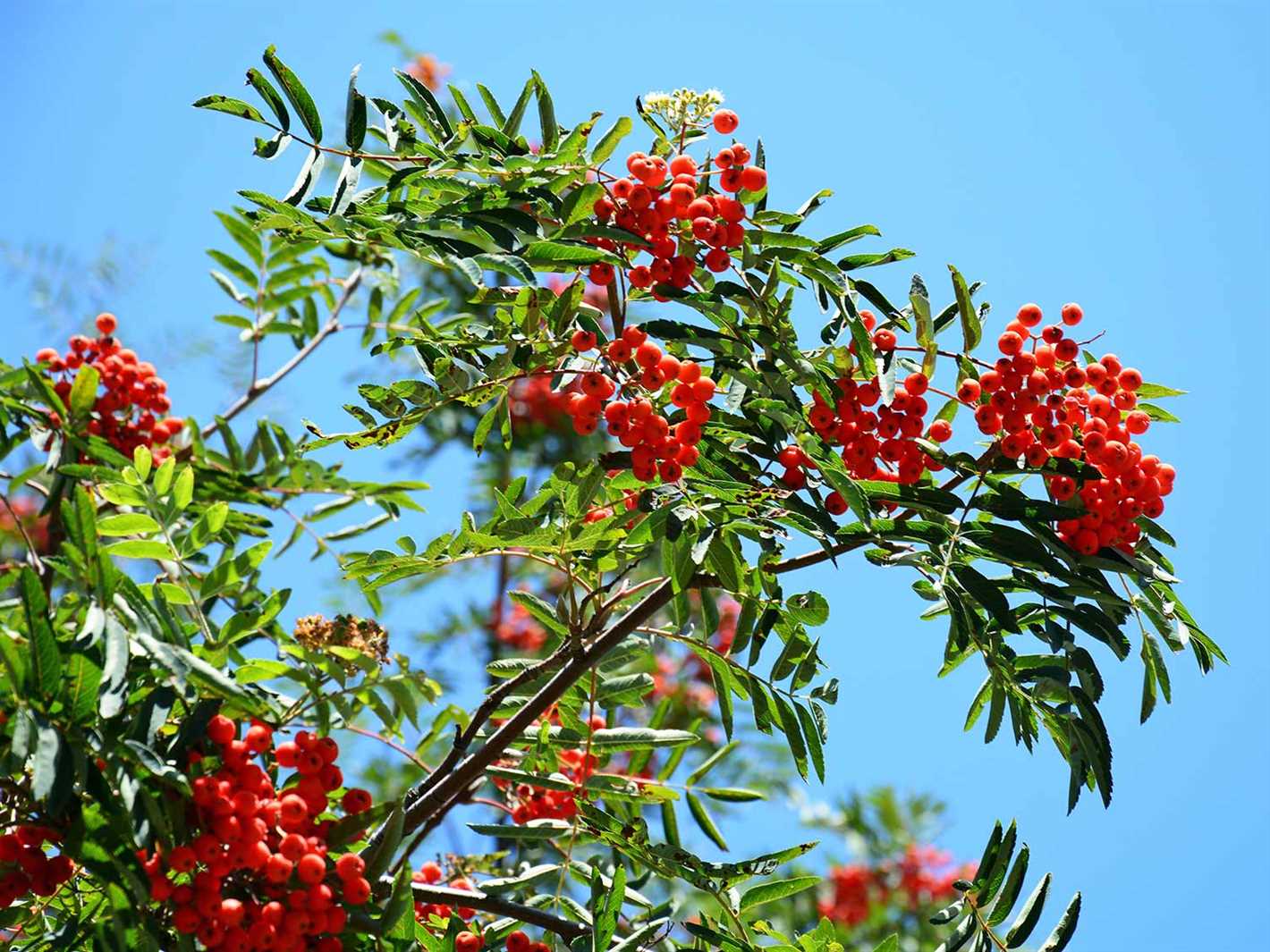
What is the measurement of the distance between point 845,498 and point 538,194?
2.36ft

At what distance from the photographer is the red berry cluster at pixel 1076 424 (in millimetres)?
2100

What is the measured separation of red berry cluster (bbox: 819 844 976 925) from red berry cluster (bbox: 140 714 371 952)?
14.3 ft

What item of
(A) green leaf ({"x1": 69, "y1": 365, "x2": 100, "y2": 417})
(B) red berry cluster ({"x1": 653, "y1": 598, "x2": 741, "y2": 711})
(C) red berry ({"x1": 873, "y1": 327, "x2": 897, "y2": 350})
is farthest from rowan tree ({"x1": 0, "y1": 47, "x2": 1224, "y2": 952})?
(B) red berry cluster ({"x1": 653, "y1": 598, "x2": 741, "y2": 711})

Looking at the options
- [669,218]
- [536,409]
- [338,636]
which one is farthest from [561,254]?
[536,409]

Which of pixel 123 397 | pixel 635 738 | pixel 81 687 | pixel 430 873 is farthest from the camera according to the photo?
pixel 123 397

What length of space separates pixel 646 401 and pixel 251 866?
95 centimetres

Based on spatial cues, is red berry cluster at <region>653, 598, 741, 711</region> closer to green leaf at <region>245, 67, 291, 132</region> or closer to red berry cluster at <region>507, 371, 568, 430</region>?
red berry cluster at <region>507, 371, 568, 430</region>

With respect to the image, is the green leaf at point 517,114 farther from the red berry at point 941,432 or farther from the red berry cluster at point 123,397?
the red berry cluster at point 123,397

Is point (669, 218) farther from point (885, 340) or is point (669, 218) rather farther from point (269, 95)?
point (269, 95)

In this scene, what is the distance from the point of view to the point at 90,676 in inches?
73.6

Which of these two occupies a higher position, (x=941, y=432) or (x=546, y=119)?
(x=546, y=119)

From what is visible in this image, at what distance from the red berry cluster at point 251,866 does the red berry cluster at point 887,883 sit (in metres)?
4.36

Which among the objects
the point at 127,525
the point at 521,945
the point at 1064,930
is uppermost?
the point at 127,525

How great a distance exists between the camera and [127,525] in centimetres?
234
